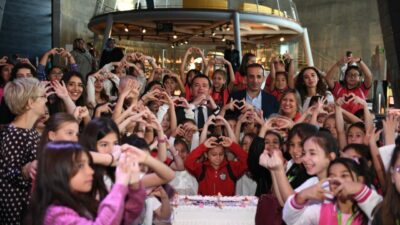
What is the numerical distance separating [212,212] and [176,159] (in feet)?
3.55

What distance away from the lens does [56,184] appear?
9.70ft

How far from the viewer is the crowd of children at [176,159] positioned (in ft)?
9.97

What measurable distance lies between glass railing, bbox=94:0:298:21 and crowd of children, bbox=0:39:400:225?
7.55 m

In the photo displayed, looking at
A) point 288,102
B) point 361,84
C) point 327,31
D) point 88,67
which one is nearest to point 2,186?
point 288,102

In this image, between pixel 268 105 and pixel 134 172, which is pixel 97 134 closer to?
pixel 134 172

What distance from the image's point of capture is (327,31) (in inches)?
1051

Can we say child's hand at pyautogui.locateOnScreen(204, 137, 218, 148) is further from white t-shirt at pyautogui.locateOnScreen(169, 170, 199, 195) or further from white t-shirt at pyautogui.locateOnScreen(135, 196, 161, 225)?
white t-shirt at pyautogui.locateOnScreen(135, 196, 161, 225)

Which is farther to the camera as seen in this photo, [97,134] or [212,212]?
[212,212]

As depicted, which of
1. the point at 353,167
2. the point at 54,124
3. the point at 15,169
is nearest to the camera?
the point at 353,167

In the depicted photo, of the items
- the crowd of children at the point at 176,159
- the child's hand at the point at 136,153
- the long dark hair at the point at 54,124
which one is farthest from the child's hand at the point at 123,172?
the long dark hair at the point at 54,124

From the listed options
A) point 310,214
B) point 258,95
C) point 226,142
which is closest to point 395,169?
point 310,214

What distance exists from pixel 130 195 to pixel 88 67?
9.92 metres

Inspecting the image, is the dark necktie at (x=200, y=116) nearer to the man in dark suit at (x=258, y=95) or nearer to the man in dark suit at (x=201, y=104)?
the man in dark suit at (x=201, y=104)

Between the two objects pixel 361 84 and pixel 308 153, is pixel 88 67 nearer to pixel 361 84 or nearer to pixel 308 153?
pixel 361 84
